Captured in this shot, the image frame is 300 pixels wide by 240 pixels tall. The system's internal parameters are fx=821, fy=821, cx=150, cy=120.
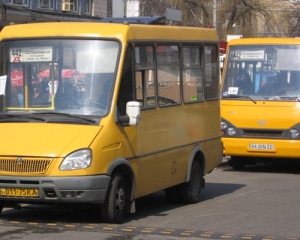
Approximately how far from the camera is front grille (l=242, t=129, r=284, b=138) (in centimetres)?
1653

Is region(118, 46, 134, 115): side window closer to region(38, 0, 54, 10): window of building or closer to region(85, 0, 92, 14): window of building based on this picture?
region(38, 0, 54, 10): window of building

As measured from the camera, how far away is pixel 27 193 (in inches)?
359

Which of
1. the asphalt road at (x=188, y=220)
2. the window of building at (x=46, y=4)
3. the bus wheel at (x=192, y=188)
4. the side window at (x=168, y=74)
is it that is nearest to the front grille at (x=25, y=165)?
the asphalt road at (x=188, y=220)

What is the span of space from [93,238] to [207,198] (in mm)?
4394

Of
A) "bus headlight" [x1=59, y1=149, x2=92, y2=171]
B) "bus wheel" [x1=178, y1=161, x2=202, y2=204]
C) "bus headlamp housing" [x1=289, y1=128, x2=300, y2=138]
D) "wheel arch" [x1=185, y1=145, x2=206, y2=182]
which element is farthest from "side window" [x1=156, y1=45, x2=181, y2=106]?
"bus headlamp housing" [x1=289, y1=128, x2=300, y2=138]

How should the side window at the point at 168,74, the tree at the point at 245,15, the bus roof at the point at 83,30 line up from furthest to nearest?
the tree at the point at 245,15 < the side window at the point at 168,74 < the bus roof at the point at 83,30

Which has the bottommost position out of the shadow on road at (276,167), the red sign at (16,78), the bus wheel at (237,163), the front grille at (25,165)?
the shadow on road at (276,167)

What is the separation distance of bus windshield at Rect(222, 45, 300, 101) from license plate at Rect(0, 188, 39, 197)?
868cm

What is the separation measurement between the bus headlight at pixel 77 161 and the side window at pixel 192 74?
9.72 ft

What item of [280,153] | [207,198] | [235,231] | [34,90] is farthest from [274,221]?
[280,153]

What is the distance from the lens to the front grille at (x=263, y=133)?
651 inches

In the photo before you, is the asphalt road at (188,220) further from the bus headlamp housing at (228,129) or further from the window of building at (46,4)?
the window of building at (46,4)

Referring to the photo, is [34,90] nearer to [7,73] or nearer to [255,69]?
[7,73]

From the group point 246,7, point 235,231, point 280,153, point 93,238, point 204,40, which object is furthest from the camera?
point 246,7
